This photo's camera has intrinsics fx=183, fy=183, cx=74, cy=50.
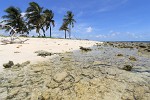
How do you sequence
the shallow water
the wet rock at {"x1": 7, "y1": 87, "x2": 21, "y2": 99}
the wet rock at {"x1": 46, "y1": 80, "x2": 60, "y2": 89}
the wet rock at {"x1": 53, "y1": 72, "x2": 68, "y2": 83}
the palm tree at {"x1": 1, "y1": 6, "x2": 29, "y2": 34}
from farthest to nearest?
the palm tree at {"x1": 1, "y1": 6, "x2": 29, "y2": 34} < the shallow water < the wet rock at {"x1": 53, "y1": 72, "x2": 68, "y2": 83} < the wet rock at {"x1": 46, "y1": 80, "x2": 60, "y2": 89} < the wet rock at {"x1": 7, "y1": 87, "x2": 21, "y2": 99}

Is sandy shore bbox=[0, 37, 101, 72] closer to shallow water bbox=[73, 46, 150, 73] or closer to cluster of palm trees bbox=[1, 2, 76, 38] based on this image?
shallow water bbox=[73, 46, 150, 73]

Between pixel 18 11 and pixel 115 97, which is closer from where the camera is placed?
pixel 115 97

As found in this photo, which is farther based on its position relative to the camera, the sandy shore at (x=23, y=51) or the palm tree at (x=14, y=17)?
the palm tree at (x=14, y=17)

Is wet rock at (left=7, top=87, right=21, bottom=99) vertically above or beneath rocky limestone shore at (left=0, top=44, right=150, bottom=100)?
beneath

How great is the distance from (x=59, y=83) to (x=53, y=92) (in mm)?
723

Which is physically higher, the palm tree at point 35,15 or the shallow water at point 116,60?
the palm tree at point 35,15

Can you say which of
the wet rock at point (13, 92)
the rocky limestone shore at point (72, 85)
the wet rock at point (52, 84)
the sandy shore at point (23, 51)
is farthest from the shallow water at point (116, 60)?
the wet rock at point (13, 92)

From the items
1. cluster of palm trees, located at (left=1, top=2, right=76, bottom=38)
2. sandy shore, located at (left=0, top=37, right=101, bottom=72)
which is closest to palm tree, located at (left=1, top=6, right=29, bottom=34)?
cluster of palm trees, located at (left=1, top=2, right=76, bottom=38)

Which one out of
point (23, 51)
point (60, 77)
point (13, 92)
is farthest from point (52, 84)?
point (23, 51)

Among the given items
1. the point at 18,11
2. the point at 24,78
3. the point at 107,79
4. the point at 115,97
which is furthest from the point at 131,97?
the point at 18,11

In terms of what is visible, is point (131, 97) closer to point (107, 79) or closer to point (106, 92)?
point (106, 92)

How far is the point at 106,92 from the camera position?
18.7ft

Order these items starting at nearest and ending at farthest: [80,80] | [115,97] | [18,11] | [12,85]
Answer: [115,97] < [12,85] < [80,80] < [18,11]

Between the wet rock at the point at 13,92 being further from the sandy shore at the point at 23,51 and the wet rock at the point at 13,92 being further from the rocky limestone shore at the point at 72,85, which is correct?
the sandy shore at the point at 23,51
